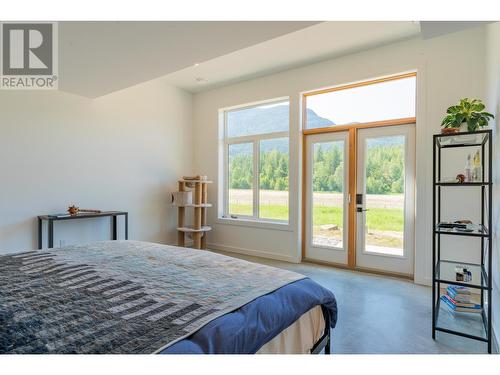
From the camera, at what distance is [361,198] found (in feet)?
13.0

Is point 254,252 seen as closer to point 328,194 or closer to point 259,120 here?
point 328,194

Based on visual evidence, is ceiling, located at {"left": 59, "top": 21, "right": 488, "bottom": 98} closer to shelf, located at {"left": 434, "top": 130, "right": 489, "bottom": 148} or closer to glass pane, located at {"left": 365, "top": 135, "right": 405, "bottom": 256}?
shelf, located at {"left": 434, "top": 130, "right": 489, "bottom": 148}

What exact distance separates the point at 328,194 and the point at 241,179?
164 cm

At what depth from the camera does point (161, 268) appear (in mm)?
1820

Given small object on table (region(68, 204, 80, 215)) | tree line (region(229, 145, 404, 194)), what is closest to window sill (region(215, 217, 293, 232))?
tree line (region(229, 145, 404, 194))

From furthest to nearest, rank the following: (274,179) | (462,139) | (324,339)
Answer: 1. (274,179)
2. (462,139)
3. (324,339)

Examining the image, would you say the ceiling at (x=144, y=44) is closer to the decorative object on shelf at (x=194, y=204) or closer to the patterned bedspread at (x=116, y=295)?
the patterned bedspread at (x=116, y=295)

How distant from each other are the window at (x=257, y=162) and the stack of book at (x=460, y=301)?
2.40 meters

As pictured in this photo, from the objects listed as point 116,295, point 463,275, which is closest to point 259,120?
point 463,275

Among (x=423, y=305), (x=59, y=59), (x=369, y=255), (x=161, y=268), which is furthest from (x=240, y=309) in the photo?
(x=369, y=255)

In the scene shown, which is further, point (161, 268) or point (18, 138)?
point (18, 138)

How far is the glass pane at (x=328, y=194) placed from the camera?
4176mm

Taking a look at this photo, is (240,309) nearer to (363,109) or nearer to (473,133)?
(473,133)

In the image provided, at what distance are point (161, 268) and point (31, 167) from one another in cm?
279
